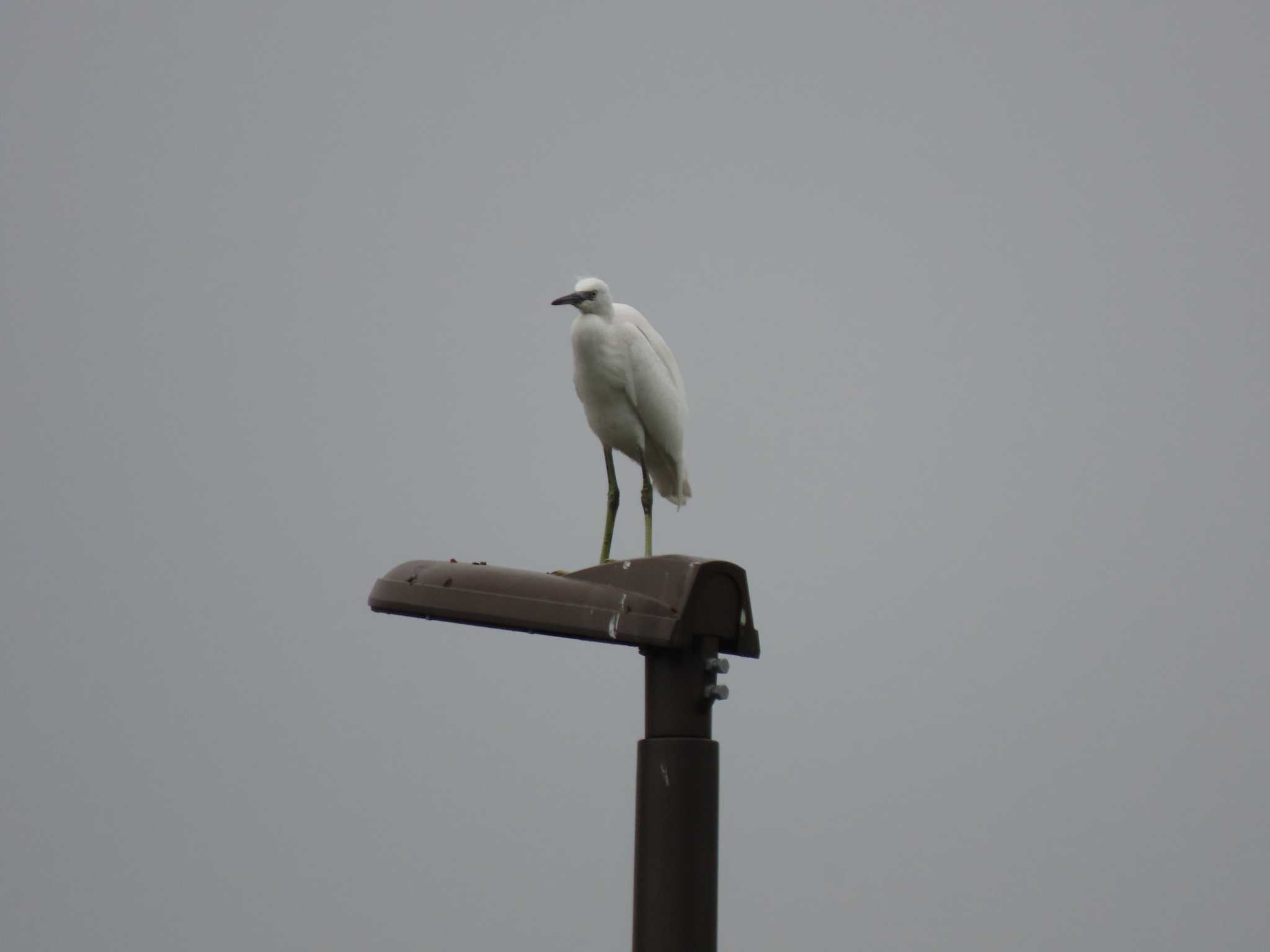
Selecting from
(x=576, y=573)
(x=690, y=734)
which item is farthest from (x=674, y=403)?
(x=690, y=734)

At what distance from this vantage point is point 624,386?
7.34m

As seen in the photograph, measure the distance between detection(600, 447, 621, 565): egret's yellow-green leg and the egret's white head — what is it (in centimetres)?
80

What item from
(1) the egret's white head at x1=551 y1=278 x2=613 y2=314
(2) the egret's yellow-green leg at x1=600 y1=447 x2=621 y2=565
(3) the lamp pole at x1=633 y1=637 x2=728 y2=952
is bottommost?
(3) the lamp pole at x1=633 y1=637 x2=728 y2=952

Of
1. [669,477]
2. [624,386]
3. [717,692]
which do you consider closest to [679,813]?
[717,692]

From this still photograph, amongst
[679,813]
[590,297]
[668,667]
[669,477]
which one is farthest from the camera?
[669,477]

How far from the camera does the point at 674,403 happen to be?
7574mm

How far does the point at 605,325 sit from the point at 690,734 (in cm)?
→ 328

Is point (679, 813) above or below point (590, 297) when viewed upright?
below

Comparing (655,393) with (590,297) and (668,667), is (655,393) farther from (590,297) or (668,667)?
(668,667)

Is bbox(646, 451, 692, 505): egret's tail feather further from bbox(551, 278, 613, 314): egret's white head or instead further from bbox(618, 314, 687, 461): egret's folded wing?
bbox(551, 278, 613, 314): egret's white head

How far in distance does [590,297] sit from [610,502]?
1052 mm

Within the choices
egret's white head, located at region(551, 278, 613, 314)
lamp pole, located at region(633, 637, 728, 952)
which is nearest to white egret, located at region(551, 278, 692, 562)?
egret's white head, located at region(551, 278, 613, 314)

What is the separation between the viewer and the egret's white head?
281 inches

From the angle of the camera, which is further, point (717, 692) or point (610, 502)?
point (610, 502)
